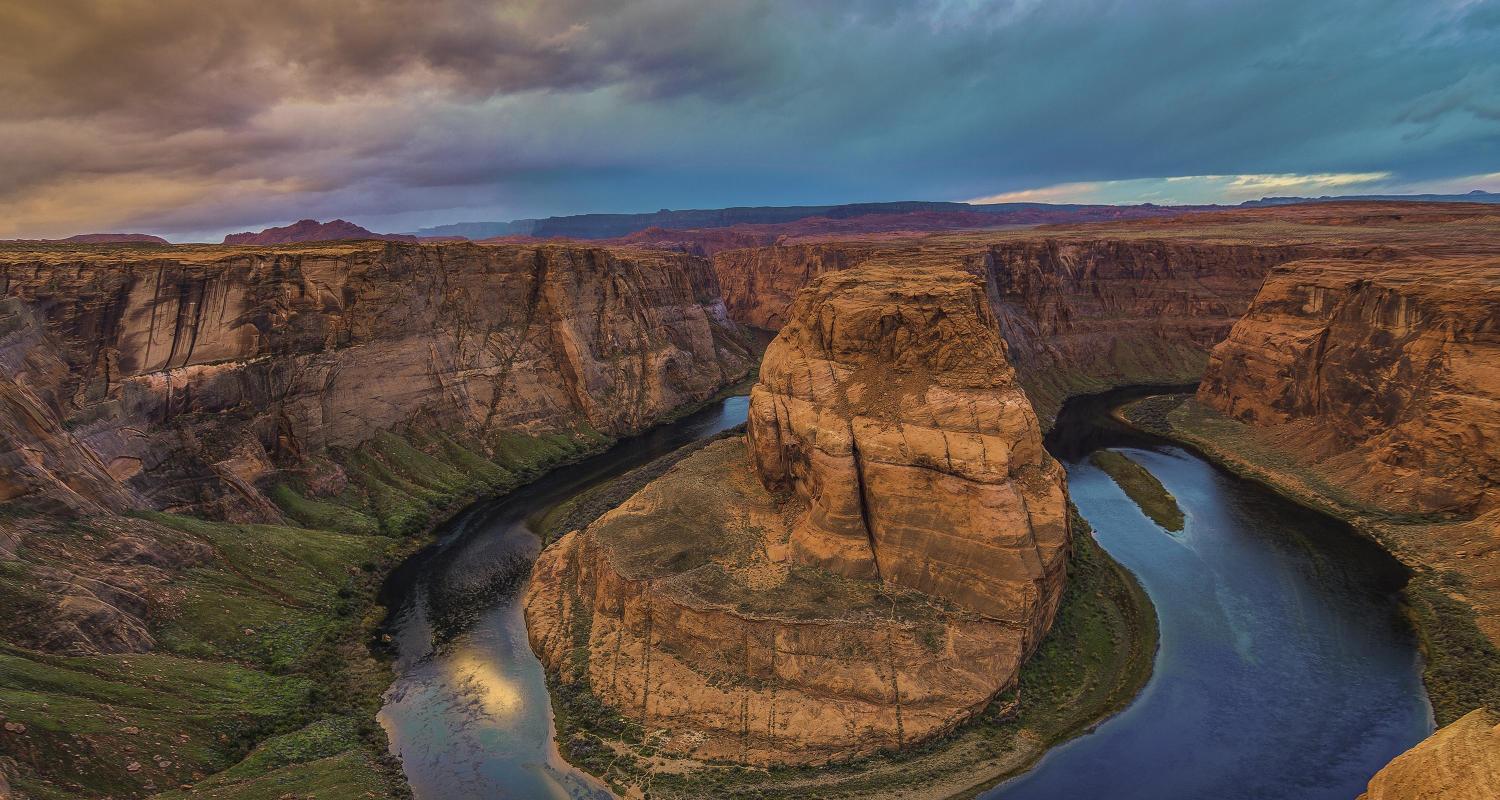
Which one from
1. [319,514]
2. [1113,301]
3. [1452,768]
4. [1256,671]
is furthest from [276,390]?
[1113,301]

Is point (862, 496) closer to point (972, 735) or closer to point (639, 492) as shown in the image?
point (972, 735)

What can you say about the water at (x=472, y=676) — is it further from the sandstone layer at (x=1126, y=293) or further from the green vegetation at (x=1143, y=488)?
the sandstone layer at (x=1126, y=293)

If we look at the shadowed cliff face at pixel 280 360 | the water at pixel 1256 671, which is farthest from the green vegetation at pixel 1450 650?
the shadowed cliff face at pixel 280 360

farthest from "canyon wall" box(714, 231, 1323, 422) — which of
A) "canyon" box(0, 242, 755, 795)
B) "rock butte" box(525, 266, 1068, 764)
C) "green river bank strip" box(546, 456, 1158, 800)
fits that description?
"green river bank strip" box(546, 456, 1158, 800)

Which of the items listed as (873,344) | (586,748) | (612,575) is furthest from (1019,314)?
(586,748)

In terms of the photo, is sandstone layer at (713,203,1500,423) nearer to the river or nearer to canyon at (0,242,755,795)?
the river

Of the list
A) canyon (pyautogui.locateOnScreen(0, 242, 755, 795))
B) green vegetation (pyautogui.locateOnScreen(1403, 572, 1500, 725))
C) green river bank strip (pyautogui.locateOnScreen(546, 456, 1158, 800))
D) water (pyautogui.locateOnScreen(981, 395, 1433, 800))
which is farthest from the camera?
green vegetation (pyautogui.locateOnScreen(1403, 572, 1500, 725))
